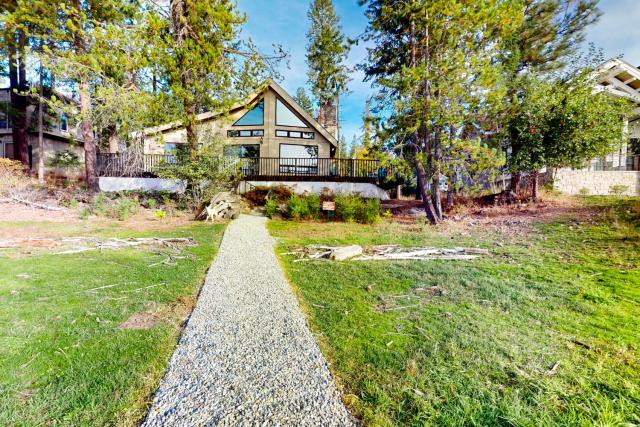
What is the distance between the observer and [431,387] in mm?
2191

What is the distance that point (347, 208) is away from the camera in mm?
10984

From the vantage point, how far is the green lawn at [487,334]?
202 centimetres

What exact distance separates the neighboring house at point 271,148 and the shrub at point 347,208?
13.4ft

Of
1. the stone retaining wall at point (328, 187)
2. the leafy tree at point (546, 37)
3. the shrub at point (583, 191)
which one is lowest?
the shrub at point (583, 191)

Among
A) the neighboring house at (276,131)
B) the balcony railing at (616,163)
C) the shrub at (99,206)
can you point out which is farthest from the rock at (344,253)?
the balcony railing at (616,163)

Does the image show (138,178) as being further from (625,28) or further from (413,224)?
(625,28)

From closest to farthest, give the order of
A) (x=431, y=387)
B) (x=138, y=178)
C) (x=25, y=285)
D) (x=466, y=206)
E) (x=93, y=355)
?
(x=431, y=387)
(x=93, y=355)
(x=25, y=285)
(x=466, y=206)
(x=138, y=178)

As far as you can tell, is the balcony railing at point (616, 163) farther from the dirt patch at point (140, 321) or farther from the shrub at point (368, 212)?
the dirt patch at point (140, 321)

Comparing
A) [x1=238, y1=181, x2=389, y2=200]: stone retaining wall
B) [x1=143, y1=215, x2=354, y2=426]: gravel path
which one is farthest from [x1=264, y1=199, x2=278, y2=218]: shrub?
[x1=143, y1=215, x2=354, y2=426]: gravel path

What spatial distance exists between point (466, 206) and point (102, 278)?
13.2 metres

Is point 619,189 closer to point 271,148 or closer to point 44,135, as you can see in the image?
point 271,148

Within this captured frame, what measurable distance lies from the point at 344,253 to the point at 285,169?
12.6 meters

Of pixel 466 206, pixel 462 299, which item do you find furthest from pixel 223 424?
pixel 466 206

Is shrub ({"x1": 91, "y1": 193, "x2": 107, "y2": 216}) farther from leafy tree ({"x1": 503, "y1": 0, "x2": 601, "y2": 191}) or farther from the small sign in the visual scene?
leafy tree ({"x1": 503, "y1": 0, "x2": 601, "y2": 191})
